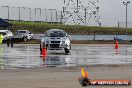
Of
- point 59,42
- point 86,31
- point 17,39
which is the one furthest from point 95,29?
point 59,42

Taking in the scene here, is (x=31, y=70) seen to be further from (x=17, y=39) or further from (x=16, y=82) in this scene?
(x=17, y=39)

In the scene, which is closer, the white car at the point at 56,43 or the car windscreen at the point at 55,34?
the white car at the point at 56,43

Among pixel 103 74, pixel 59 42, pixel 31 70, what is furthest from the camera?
pixel 59 42

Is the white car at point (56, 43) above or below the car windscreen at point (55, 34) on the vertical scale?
below

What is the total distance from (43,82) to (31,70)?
13.2ft

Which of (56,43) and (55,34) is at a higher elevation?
(55,34)

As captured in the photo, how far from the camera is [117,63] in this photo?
20844 millimetres

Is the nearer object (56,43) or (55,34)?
(56,43)

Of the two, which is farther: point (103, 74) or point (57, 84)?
point (103, 74)

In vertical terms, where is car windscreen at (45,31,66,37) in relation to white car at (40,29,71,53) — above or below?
above

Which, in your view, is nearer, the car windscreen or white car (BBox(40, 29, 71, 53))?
white car (BBox(40, 29, 71, 53))

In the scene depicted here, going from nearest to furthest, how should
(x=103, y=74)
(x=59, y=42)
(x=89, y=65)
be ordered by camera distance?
(x=103, y=74) → (x=89, y=65) → (x=59, y=42)

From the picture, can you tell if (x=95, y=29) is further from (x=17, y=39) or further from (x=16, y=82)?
(x=16, y=82)

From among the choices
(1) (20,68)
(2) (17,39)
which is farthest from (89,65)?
(2) (17,39)
